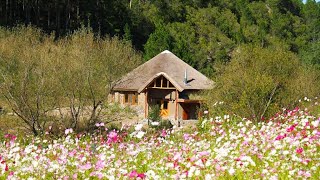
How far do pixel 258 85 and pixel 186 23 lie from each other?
46949 millimetres

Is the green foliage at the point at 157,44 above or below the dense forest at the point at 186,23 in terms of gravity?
below

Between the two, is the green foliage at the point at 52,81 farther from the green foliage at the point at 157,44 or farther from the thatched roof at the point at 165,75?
the green foliage at the point at 157,44

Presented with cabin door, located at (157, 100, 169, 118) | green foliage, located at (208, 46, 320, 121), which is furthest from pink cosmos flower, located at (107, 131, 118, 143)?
cabin door, located at (157, 100, 169, 118)

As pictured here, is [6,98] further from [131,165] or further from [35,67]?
[131,165]

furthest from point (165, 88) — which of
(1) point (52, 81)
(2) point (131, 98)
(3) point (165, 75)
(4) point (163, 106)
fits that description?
(1) point (52, 81)

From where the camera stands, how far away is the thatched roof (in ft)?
119

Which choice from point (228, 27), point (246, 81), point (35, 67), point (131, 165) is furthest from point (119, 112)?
point (228, 27)

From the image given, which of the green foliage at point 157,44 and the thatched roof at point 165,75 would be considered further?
the green foliage at point 157,44

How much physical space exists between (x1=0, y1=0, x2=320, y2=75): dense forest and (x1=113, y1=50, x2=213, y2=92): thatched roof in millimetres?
7953

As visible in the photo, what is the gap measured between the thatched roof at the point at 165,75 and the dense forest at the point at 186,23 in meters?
7.95

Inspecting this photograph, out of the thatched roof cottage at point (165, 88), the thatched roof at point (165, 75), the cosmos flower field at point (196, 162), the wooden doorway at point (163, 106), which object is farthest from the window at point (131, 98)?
the cosmos flower field at point (196, 162)

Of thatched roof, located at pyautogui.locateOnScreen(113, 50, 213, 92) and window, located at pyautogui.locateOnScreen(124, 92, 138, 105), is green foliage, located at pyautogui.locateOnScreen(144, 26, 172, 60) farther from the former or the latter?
window, located at pyautogui.locateOnScreen(124, 92, 138, 105)

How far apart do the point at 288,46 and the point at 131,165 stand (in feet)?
223

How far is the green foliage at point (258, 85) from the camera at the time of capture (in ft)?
66.2
